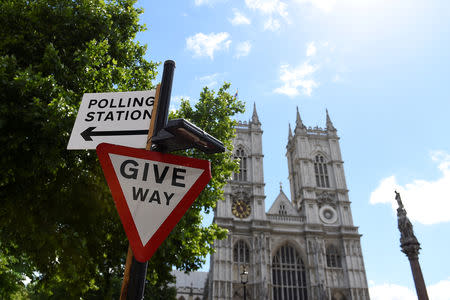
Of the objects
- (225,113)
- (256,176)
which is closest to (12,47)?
(225,113)

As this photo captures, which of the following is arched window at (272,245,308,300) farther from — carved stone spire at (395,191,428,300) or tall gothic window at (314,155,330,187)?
carved stone spire at (395,191,428,300)

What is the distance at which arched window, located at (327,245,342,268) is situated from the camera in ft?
134

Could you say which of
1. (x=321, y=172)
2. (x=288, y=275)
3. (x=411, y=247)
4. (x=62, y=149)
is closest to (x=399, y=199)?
(x=411, y=247)

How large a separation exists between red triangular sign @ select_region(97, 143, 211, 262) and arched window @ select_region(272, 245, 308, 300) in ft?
130

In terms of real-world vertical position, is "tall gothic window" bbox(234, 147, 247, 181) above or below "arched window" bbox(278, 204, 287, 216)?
above

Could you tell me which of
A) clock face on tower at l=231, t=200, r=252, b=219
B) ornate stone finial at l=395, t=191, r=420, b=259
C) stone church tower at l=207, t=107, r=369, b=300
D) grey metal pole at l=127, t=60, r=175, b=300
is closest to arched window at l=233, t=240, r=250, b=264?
stone church tower at l=207, t=107, r=369, b=300

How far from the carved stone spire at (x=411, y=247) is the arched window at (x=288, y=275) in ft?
82.1

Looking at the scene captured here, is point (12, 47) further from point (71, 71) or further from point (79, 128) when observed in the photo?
point (79, 128)

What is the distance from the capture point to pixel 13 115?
6.89 metres

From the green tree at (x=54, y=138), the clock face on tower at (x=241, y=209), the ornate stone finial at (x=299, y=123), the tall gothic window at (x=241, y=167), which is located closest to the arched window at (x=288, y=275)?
the clock face on tower at (x=241, y=209)

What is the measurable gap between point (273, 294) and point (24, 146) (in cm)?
3656

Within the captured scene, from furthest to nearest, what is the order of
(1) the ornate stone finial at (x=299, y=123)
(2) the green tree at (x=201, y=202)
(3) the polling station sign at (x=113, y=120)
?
(1) the ornate stone finial at (x=299, y=123), (2) the green tree at (x=201, y=202), (3) the polling station sign at (x=113, y=120)

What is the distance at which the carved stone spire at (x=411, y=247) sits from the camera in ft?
49.5

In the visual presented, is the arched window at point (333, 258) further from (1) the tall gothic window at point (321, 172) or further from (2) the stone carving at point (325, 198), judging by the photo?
(1) the tall gothic window at point (321, 172)
